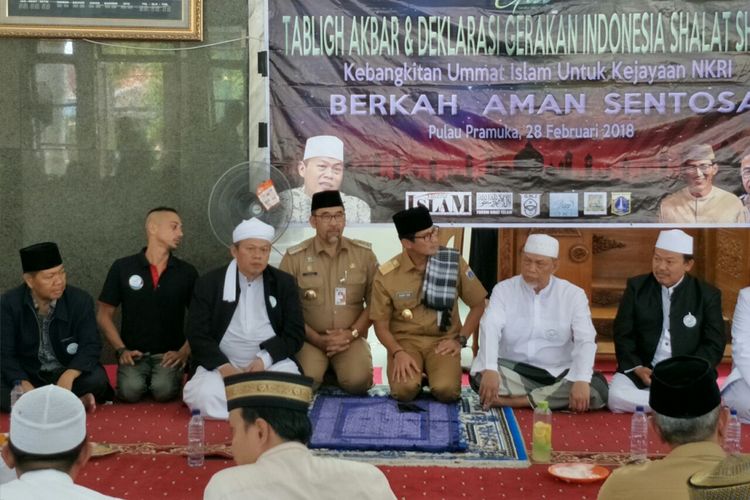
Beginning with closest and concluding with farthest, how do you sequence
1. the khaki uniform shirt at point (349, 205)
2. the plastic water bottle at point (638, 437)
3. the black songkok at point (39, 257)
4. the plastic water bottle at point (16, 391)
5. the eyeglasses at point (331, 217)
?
1. the plastic water bottle at point (638, 437)
2. the plastic water bottle at point (16, 391)
3. the black songkok at point (39, 257)
4. the eyeglasses at point (331, 217)
5. the khaki uniform shirt at point (349, 205)

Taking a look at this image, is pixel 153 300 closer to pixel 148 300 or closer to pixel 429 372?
Answer: pixel 148 300

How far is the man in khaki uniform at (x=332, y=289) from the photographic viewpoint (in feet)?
17.5

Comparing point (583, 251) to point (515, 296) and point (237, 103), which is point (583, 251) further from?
point (237, 103)

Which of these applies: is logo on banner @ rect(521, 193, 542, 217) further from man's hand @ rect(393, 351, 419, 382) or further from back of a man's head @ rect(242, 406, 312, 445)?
back of a man's head @ rect(242, 406, 312, 445)

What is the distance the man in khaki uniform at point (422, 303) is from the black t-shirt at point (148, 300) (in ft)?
3.45

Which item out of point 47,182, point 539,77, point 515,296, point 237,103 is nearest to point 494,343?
point 515,296

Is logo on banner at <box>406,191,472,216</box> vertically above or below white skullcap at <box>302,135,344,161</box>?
below

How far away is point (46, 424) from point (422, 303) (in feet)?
11.0

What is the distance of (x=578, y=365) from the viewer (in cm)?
498

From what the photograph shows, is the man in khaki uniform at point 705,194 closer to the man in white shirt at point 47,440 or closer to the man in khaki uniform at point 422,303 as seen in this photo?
the man in khaki uniform at point 422,303

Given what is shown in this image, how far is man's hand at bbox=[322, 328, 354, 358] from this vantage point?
5.32 m

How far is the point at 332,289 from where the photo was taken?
17.8 feet

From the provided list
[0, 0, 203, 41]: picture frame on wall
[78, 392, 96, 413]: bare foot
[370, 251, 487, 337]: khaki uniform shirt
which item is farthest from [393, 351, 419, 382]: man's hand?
[0, 0, 203, 41]: picture frame on wall

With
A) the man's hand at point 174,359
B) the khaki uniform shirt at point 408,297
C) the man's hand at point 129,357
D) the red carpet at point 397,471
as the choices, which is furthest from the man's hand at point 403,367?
the man's hand at point 129,357
